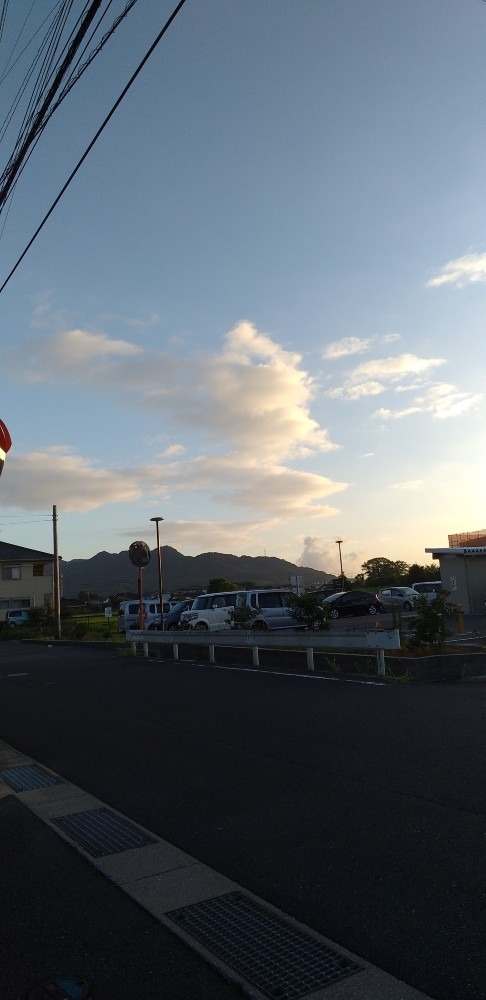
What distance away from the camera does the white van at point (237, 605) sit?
26.1 metres

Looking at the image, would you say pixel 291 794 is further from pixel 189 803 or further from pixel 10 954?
pixel 10 954

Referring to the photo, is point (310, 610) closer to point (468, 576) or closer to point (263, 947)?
point (263, 947)

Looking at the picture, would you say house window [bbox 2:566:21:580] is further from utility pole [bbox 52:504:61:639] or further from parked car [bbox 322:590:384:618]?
parked car [bbox 322:590:384:618]

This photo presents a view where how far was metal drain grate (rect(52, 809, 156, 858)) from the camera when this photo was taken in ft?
17.6

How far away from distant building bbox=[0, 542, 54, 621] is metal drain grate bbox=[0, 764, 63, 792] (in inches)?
2246

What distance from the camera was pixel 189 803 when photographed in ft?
20.4

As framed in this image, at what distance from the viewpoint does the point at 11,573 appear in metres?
64.2

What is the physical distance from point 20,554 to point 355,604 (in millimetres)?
35784

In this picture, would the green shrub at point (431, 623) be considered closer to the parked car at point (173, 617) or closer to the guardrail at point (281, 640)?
the guardrail at point (281, 640)

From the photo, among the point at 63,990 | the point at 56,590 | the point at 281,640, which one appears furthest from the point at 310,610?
the point at 56,590

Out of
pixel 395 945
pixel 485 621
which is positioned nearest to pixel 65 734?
pixel 395 945

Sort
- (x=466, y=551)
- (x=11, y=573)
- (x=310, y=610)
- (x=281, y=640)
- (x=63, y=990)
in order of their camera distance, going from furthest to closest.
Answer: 1. (x=11, y=573)
2. (x=466, y=551)
3. (x=310, y=610)
4. (x=281, y=640)
5. (x=63, y=990)

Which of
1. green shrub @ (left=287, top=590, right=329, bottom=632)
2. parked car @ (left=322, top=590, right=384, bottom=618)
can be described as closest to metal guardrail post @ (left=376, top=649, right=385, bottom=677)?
green shrub @ (left=287, top=590, right=329, bottom=632)

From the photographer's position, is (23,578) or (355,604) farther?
(23,578)
